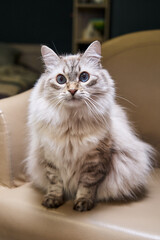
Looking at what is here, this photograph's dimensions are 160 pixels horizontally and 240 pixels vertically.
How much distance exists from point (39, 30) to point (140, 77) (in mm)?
2273

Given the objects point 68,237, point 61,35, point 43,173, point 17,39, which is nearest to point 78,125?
point 43,173

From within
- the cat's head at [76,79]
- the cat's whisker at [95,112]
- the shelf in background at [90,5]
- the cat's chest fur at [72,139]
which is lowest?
the cat's chest fur at [72,139]

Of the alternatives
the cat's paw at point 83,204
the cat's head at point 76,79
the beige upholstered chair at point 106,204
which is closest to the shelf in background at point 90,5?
the beige upholstered chair at point 106,204

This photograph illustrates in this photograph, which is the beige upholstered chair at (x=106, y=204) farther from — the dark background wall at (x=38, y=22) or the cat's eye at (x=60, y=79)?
the dark background wall at (x=38, y=22)

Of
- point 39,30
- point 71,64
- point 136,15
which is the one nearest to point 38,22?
point 39,30

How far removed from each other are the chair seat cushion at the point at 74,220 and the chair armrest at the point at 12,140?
0.38 ft

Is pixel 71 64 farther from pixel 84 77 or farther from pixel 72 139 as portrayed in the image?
pixel 72 139

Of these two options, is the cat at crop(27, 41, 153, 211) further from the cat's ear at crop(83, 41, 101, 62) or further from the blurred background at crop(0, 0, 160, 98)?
the blurred background at crop(0, 0, 160, 98)

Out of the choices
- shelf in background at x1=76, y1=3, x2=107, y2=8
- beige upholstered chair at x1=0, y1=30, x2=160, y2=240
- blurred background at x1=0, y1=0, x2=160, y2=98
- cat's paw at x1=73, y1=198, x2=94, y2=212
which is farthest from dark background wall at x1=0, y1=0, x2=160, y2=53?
cat's paw at x1=73, y1=198, x2=94, y2=212

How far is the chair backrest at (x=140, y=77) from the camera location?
1.57 m

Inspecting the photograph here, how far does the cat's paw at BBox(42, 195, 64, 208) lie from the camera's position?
45.2 inches

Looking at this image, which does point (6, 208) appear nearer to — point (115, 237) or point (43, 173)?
point (43, 173)

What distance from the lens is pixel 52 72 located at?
1.17 m

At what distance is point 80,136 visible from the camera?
1145 millimetres
